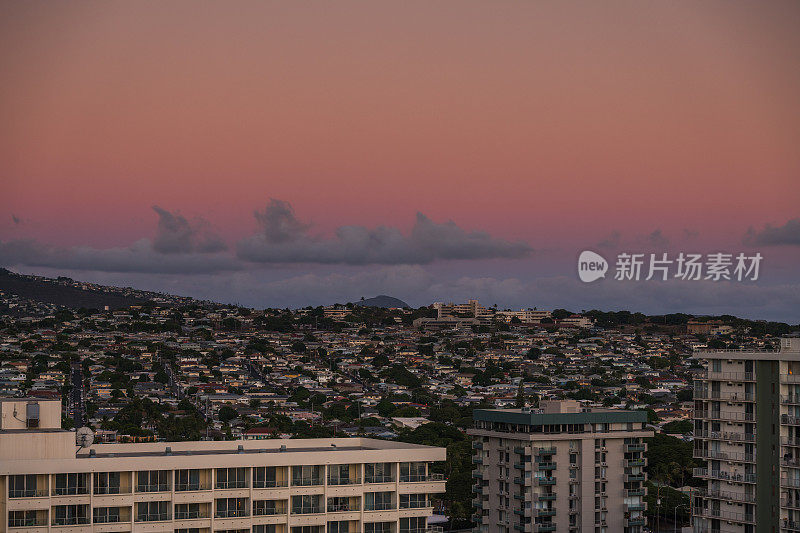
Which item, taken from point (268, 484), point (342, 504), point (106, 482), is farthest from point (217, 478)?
point (342, 504)

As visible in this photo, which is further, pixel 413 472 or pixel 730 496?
pixel 730 496

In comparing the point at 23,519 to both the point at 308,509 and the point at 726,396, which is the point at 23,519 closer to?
the point at 308,509

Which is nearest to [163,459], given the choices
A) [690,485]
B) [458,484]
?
[458,484]

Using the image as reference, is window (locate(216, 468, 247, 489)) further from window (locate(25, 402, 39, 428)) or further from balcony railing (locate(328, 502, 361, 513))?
window (locate(25, 402, 39, 428))

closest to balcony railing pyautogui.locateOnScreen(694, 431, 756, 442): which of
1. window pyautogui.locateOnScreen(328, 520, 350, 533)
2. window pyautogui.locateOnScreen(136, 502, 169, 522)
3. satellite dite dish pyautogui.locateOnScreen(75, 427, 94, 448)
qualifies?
window pyautogui.locateOnScreen(328, 520, 350, 533)

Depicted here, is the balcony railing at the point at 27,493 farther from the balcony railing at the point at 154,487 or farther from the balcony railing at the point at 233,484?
the balcony railing at the point at 233,484
